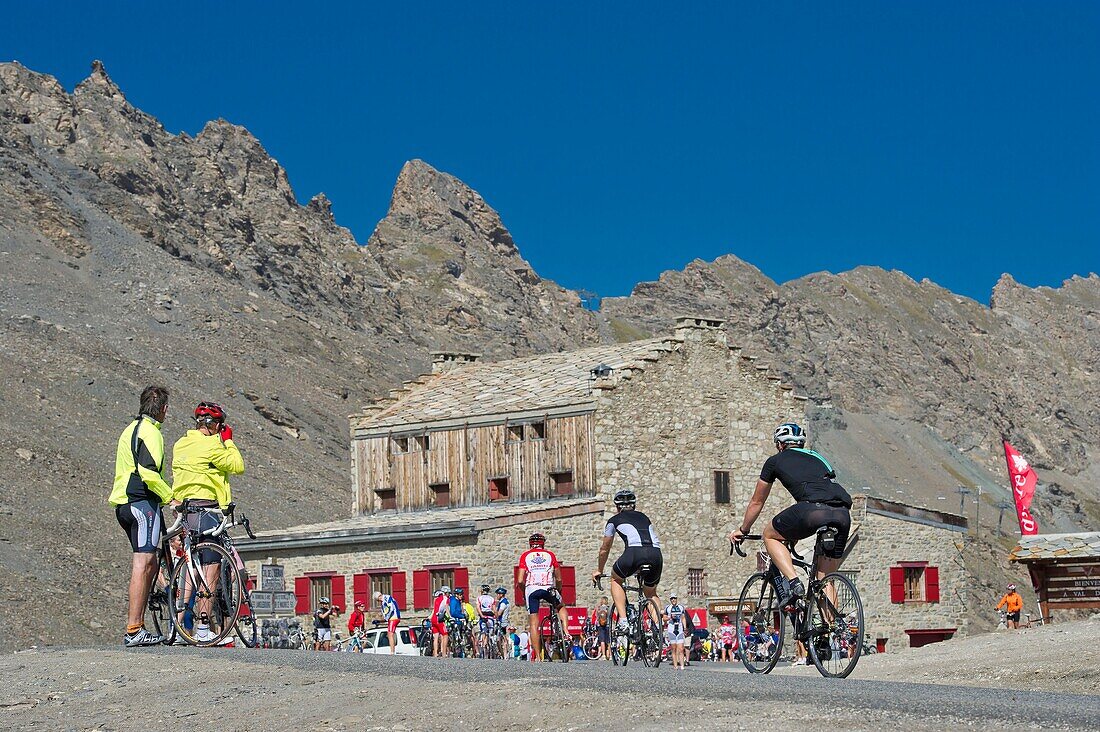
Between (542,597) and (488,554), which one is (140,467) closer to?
(542,597)

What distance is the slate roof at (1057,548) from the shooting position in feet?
100

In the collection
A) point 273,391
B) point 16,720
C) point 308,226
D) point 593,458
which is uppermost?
point 308,226

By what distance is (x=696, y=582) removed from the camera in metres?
43.2

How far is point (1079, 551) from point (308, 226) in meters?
119

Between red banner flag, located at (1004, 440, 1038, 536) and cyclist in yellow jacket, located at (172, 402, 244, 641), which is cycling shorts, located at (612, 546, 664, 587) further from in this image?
red banner flag, located at (1004, 440, 1038, 536)

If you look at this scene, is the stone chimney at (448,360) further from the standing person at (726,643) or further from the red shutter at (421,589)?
the standing person at (726,643)

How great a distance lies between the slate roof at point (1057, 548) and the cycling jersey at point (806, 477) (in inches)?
725

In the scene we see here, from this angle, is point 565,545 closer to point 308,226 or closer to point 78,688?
point 78,688

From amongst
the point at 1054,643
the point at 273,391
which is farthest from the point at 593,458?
the point at 273,391

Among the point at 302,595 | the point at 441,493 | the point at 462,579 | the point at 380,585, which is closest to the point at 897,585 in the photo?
the point at 462,579

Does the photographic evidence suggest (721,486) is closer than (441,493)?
Yes

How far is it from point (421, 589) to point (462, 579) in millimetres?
1394

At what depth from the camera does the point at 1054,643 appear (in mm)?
19391

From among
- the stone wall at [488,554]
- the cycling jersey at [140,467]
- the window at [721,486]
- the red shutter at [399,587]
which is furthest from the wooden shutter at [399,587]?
the cycling jersey at [140,467]
